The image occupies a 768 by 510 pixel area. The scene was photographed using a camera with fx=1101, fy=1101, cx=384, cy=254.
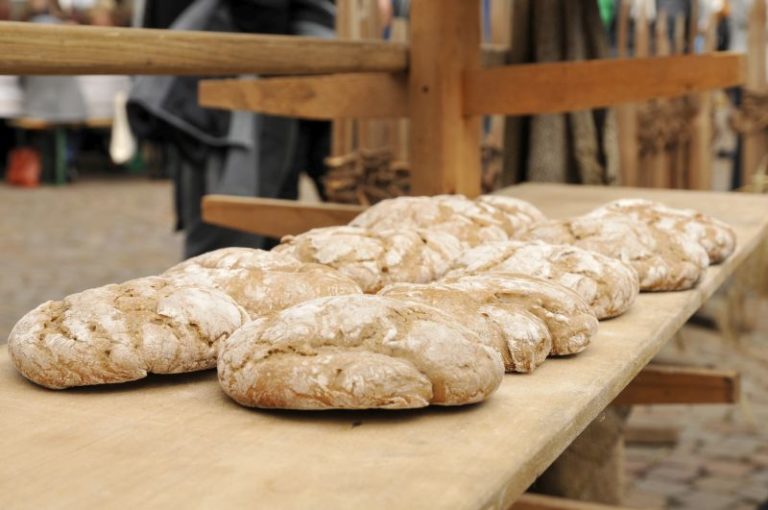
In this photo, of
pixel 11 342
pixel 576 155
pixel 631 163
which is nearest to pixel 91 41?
pixel 11 342

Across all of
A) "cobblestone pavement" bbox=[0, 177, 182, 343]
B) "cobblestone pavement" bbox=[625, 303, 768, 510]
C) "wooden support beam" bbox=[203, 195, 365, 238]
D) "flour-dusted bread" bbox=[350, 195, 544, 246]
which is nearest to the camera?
"flour-dusted bread" bbox=[350, 195, 544, 246]

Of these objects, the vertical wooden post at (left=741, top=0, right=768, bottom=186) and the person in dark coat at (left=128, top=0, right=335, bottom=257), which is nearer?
the person in dark coat at (left=128, top=0, right=335, bottom=257)

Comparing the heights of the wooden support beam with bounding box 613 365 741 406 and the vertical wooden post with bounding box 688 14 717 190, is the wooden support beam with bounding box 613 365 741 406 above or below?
below

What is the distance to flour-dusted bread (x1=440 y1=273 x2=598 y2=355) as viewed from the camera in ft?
4.99

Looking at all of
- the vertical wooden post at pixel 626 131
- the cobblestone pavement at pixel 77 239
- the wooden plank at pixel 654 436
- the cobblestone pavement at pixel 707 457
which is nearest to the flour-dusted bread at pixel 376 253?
the cobblestone pavement at pixel 707 457

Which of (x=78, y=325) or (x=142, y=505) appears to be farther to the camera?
(x=78, y=325)

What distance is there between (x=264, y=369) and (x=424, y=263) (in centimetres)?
61

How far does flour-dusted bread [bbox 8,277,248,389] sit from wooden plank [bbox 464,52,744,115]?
4.54 feet

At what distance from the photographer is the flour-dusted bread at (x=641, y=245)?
6.38ft

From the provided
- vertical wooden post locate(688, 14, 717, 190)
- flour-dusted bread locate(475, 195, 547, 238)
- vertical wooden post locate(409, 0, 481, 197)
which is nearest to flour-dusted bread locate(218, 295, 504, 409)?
flour-dusted bread locate(475, 195, 547, 238)

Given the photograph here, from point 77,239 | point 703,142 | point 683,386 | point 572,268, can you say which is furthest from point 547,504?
point 77,239

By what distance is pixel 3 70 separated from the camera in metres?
1.72

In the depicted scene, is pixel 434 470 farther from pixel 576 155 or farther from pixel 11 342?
pixel 576 155

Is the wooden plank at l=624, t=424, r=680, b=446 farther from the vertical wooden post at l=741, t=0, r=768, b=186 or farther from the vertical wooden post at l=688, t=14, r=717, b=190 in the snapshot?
the vertical wooden post at l=688, t=14, r=717, b=190
